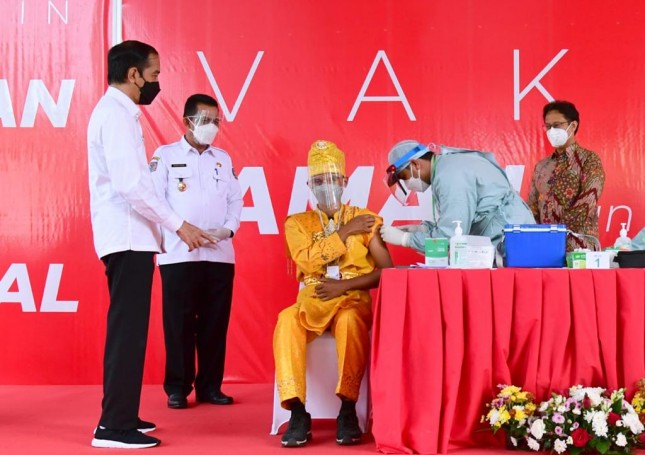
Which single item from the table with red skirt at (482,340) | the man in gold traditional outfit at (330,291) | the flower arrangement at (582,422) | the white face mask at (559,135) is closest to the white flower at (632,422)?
the flower arrangement at (582,422)

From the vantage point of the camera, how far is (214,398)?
14.1 feet

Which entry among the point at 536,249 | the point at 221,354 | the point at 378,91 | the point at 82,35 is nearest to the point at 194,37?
the point at 82,35

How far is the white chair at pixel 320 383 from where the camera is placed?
11.3 ft

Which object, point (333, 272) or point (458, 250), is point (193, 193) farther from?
point (458, 250)

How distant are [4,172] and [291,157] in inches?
67.0

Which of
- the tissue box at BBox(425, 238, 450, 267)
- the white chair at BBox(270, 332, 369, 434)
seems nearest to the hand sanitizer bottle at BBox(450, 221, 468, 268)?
the tissue box at BBox(425, 238, 450, 267)

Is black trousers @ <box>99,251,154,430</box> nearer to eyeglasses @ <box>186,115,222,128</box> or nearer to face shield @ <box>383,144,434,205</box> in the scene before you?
face shield @ <box>383,144,434,205</box>

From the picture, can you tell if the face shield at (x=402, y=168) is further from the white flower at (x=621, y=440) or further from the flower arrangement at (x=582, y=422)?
the white flower at (x=621, y=440)

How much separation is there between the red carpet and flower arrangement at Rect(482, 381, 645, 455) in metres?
0.17

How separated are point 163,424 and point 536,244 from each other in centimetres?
181

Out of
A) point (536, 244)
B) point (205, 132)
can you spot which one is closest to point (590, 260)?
point (536, 244)

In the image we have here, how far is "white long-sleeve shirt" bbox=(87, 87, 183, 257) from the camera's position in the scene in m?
3.11

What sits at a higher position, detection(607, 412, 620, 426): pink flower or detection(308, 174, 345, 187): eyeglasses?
detection(308, 174, 345, 187): eyeglasses

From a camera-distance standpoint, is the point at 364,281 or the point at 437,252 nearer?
the point at 437,252
